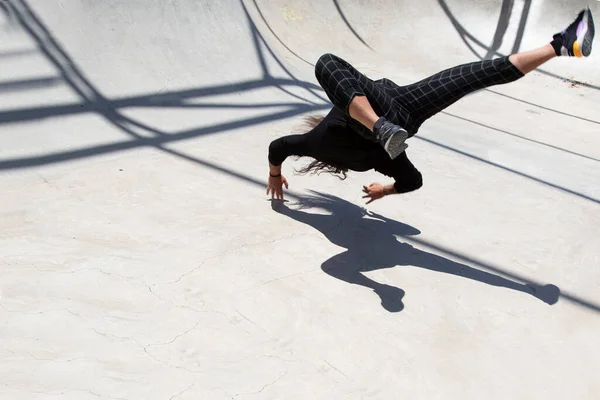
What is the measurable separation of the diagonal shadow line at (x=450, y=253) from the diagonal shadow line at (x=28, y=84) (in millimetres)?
954

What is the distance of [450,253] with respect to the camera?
3.48m

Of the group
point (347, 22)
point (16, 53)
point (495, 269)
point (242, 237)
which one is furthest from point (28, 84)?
point (347, 22)

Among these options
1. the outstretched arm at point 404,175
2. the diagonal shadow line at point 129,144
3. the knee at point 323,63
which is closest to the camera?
the knee at point 323,63

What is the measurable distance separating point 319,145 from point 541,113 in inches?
149

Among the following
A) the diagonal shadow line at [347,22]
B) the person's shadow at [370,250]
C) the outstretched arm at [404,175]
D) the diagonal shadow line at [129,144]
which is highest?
the diagonal shadow line at [347,22]

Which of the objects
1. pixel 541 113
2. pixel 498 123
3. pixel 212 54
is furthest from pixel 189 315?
pixel 541 113

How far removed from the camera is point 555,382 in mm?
2588

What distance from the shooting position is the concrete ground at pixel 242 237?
8.08ft

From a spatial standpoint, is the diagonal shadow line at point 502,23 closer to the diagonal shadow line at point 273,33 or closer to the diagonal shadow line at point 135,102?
the diagonal shadow line at point 273,33

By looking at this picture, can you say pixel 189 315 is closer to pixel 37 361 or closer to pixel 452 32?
pixel 37 361

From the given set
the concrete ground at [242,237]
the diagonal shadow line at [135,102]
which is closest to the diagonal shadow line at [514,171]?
the concrete ground at [242,237]

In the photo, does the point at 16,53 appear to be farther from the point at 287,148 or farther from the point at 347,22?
the point at 347,22

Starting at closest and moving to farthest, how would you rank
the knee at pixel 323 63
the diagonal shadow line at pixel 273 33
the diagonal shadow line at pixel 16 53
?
the knee at pixel 323 63 → the diagonal shadow line at pixel 16 53 → the diagonal shadow line at pixel 273 33

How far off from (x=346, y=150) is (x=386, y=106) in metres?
0.34
